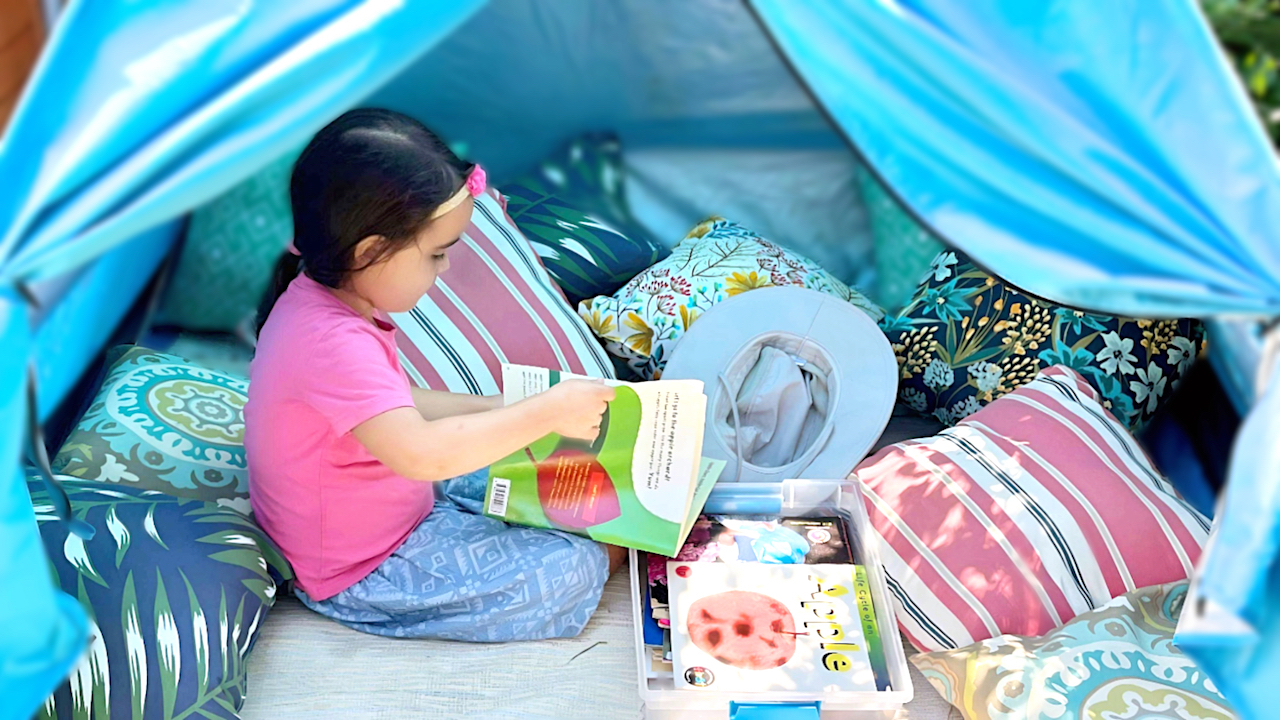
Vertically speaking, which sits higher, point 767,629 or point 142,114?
point 142,114

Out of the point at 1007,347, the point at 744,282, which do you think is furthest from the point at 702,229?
the point at 1007,347

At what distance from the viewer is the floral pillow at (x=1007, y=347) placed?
5.57 feet

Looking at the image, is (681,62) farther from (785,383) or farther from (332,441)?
(332,441)

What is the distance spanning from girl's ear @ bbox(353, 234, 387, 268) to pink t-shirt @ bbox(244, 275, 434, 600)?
7 cm

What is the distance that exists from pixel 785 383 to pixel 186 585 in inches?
34.2

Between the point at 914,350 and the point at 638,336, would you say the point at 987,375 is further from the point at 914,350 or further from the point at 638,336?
the point at 638,336

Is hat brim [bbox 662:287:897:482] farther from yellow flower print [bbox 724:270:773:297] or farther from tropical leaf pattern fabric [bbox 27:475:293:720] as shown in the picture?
tropical leaf pattern fabric [bbox 27:475:293:720]

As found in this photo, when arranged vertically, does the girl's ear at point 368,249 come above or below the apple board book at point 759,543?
above

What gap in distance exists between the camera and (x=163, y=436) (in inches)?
59.9

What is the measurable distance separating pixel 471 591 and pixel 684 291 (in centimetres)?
64

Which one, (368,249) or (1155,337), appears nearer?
(368,249)

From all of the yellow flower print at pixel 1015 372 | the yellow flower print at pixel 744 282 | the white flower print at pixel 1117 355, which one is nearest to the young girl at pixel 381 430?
the yellow flower print at pixel 744 282

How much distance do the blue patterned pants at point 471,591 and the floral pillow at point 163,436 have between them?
201 mm

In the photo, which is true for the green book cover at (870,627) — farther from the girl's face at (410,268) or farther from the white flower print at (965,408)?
the girl's face at (410,268)
